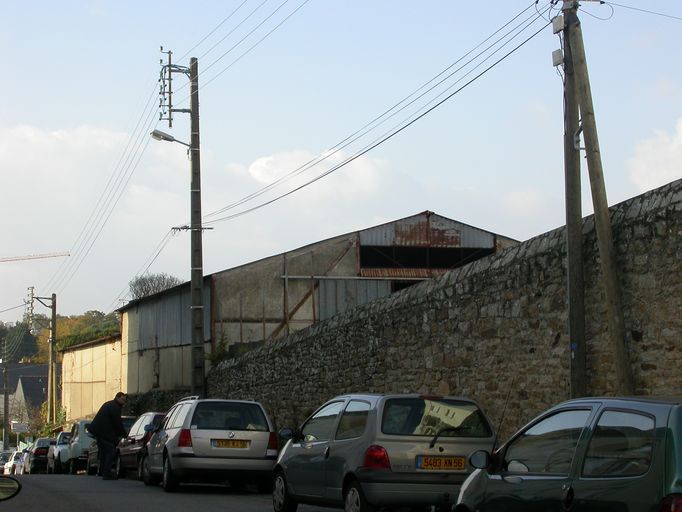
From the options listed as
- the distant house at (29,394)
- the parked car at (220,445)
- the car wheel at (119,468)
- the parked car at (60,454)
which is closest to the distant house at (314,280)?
the parked car at (60,454)

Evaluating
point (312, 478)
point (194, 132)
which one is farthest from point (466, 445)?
point (194, 132)

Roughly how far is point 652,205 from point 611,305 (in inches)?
51.1

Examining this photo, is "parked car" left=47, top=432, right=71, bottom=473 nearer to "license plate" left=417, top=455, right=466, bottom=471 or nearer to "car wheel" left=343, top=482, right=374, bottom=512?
"car wheel" left=343, top=482, right=374, bottom=512

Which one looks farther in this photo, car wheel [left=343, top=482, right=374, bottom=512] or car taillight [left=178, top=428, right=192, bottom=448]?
car taillight [left=178, top=428, right=192, bottom=448]

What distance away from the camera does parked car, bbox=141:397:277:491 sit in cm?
1695

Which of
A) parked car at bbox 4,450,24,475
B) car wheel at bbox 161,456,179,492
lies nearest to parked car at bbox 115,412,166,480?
car wheel at bbox 161,456,179,492

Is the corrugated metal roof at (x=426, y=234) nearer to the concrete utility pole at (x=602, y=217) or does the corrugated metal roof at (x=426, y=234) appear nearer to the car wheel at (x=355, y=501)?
the concrete utility pole at (x=602, y=217)

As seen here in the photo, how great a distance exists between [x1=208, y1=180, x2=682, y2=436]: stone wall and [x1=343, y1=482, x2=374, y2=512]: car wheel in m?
3.85

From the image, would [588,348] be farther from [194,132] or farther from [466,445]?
[194,132]

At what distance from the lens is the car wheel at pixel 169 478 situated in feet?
56.6

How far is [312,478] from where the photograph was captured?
41.2 feet

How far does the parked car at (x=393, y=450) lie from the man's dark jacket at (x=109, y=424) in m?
9.29

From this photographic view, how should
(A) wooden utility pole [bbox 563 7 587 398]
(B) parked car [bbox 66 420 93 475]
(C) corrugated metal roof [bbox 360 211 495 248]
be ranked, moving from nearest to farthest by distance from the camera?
(A) wooden utility pole [bbox 563 7 587 398], (B) parked car [bbox 66 420 93 475], (C) corrugated metal roof [bbox 360 211 495 248]

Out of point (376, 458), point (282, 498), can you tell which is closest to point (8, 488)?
point (376, 458)
